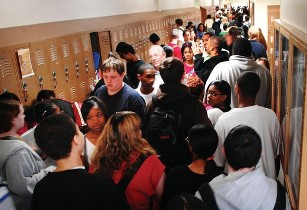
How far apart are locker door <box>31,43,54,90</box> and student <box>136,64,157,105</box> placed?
1567 mm

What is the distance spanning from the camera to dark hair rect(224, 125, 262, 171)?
1555mm

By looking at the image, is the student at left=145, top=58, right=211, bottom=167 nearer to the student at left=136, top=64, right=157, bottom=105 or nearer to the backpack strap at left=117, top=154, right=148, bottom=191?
the backpack strap at left=117, top=154, right=148, bottom=191

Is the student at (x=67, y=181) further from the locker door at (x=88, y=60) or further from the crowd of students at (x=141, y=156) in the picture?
the locker door at (x=88, y=60)

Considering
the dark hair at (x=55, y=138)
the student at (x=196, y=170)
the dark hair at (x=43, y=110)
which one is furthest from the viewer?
the dark hair at (x=43, y=110)

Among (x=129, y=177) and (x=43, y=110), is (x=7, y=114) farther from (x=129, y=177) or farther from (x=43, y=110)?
(x=129, y=177)

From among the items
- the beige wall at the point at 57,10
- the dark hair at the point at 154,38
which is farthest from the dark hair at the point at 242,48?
the beige wall at the point at 57,10

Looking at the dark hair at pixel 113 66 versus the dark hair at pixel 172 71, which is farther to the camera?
the dark hair at pixel 113 66

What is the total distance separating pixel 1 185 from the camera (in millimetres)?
2004

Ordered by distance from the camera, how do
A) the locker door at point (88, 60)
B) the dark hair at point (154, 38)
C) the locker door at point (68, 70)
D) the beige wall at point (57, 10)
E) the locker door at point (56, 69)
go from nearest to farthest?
the beige wall at point (57, 10) → the locker door at point (56, 69) → the locker door at point (68, 70) → the locker door at point (88, 60) → the dark hair at point (154, 38)

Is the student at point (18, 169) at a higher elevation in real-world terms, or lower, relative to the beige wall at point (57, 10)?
lower

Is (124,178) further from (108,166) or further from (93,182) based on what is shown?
(93,182)

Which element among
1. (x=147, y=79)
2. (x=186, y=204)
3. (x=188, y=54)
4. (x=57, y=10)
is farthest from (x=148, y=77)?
(x=57, y=10)

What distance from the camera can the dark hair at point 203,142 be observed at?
73.6 inches

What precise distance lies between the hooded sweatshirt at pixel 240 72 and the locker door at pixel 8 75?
2.17 metres
